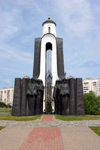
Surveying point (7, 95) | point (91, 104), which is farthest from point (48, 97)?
point (7, 95)

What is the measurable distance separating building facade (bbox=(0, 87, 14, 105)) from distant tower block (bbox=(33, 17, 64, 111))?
61.4 metres

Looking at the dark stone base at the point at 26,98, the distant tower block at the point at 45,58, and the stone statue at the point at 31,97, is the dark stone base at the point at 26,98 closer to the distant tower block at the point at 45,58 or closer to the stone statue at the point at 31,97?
the stone statue at the point at 31,97

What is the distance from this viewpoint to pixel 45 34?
2723 cm

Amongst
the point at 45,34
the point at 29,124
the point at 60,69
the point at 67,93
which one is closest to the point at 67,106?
the point at 67,93

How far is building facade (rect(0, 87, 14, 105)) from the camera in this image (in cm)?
8250

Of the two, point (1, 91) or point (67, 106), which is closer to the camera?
point (67, 106)

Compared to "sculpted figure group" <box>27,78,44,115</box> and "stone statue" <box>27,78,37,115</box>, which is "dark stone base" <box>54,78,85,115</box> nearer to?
"sculpted figure group" <box>27,78,44,115</box>

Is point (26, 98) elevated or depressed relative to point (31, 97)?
depressed

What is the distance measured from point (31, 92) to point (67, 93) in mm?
4669

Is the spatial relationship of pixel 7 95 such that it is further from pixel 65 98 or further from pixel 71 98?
pixel 71 98

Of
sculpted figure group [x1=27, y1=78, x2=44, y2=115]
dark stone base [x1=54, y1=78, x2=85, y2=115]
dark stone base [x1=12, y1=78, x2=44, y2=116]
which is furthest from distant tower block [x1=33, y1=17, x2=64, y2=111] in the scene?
dark stone base [x1=12, y1=78, x2=44, y2=116]

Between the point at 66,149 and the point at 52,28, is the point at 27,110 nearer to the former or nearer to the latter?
the point at 66,149

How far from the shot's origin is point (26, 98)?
17.3m

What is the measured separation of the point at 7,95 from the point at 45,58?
65.5 meters
